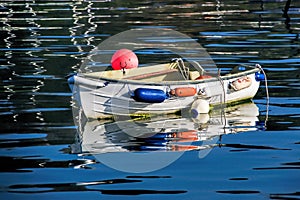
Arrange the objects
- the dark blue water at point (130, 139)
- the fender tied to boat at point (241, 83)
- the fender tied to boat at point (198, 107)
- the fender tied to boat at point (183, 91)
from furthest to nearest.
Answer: the fender tied to boat at point (241, 83) < the fender tied to boat at point (198, 107) < the fender tied to boat at point (183, 91) < the dark blue water at point (130, 139)

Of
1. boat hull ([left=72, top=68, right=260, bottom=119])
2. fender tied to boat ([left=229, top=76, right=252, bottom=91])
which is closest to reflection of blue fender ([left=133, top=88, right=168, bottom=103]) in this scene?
boat hull ([left=72, top=68, right=260, bottom=119])

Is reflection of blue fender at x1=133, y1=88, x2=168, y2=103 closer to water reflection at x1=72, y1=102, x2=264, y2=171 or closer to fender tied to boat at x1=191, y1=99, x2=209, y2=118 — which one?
water reflection at x1=72, y1=102, x2=264, y2=171

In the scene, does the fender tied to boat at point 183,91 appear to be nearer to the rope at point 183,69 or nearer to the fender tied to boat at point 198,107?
the fender tied to boat at point 198,107

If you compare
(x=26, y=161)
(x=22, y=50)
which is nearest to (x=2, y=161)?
(x=26, y=161)

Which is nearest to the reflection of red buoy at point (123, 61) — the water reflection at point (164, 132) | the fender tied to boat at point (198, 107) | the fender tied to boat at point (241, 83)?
the water reflection at point (164, 132)

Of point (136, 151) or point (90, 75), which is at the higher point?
point (90, 75)

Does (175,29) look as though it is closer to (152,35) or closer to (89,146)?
(152,35)

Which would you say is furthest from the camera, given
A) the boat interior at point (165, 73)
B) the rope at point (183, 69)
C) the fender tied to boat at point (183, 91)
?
the rope at point (183, 69)

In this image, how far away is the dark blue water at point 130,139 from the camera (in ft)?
42.3

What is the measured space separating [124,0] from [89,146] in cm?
3766

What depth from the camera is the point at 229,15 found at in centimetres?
4331

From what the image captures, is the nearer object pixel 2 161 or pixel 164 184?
pixel 164 184

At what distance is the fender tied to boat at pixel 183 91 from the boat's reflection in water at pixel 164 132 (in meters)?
0.56

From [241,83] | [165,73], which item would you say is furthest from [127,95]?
[241,83]
